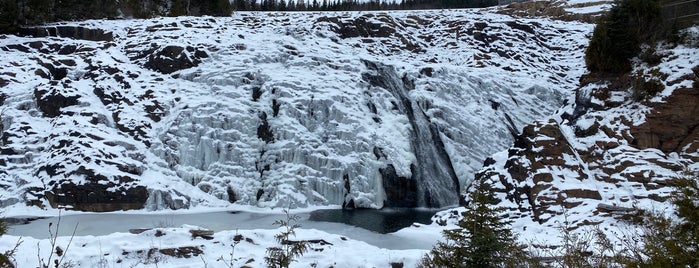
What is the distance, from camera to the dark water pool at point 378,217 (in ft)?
61.1

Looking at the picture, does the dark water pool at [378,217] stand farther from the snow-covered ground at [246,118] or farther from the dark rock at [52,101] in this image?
the dark rock at [52,101]

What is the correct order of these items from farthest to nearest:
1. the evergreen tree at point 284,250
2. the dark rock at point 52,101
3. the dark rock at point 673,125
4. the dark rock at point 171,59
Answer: the dark rock at point 171,59
the dark rock at point 52,101
the dark rock at point 673,125
the evergreen tree at point 284,250

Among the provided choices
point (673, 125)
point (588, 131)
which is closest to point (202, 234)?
point (588, 131)

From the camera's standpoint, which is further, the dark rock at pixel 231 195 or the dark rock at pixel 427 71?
the dark rock at pixel 427 71

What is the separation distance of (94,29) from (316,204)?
61.5 feet

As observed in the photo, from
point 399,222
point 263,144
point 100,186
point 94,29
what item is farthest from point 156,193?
point 94,29

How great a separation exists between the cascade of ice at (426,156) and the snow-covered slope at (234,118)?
71 mm

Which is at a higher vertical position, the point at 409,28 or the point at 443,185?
the point at 409,28

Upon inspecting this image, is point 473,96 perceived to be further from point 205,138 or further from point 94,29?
point 94,29

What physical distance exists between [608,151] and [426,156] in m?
9.37

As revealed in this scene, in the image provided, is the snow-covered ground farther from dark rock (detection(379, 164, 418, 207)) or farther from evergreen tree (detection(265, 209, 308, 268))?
evergreen tree (detection(265, 209, 308, 268))

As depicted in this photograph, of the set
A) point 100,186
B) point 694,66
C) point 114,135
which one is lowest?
point 100,186

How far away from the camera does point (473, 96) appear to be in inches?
1108

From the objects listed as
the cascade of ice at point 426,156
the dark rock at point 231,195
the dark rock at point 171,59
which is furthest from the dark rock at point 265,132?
the cascade of ice at point 426,156
